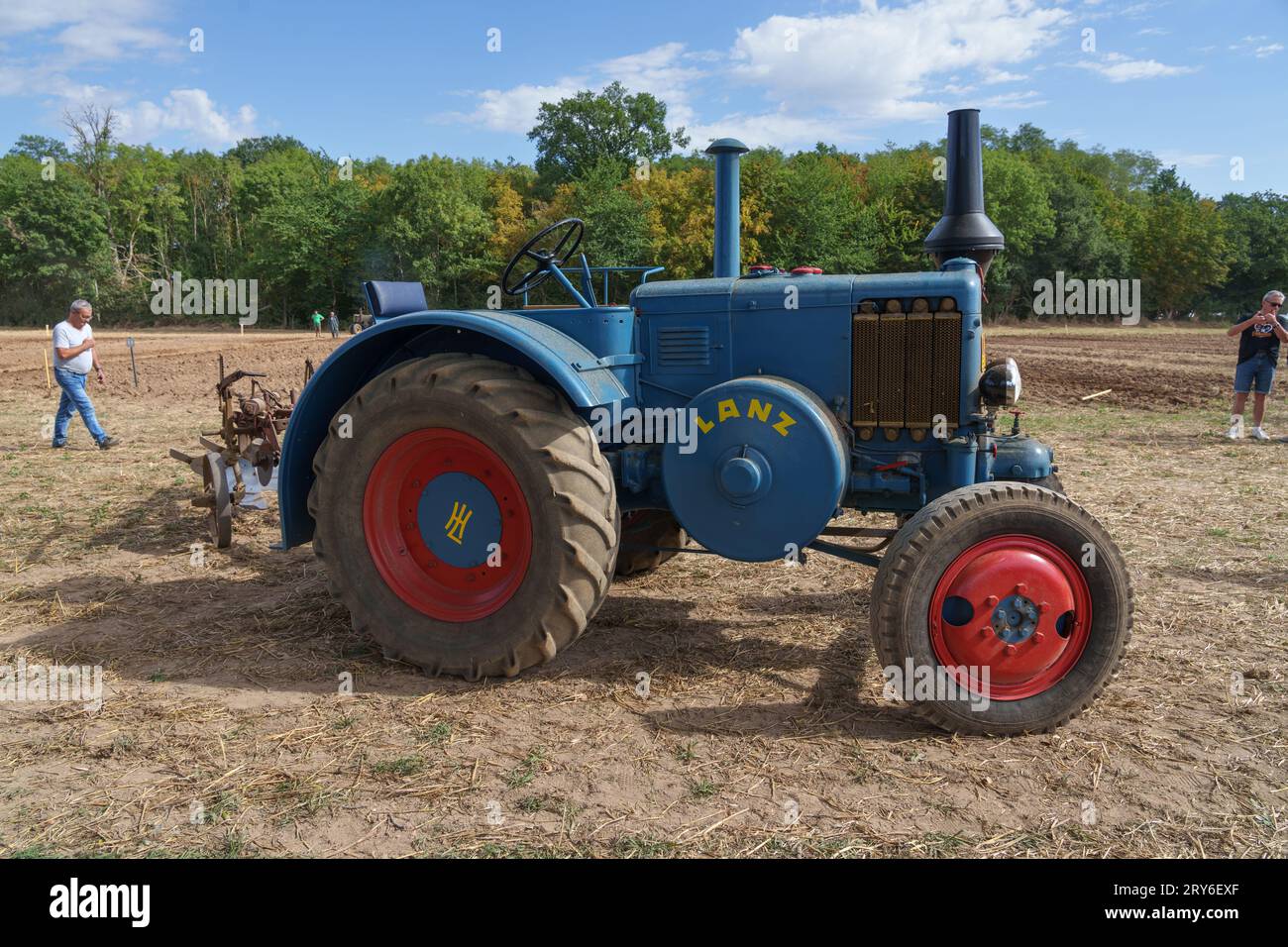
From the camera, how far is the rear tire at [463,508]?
3.63m

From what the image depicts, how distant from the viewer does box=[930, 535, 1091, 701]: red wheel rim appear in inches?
129

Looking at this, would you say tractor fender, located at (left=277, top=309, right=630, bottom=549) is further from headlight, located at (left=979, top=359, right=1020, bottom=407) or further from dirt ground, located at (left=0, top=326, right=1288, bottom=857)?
headlight, located at (left=979, top=359, right=1020, bottom=407)

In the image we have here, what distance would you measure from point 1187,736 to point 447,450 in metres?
3.07

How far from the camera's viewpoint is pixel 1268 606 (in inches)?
183

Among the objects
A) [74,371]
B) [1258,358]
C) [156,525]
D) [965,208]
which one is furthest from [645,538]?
[1258,358]

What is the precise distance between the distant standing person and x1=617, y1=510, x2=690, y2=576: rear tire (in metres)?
7.71

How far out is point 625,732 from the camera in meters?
3.43
